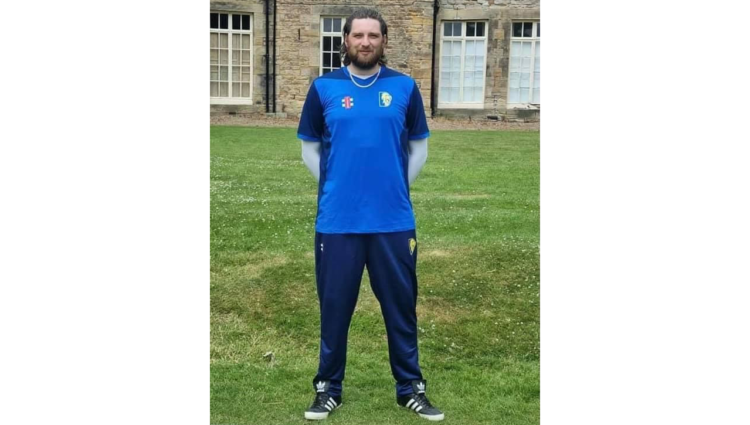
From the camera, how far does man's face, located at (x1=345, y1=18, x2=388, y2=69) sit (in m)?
4.46

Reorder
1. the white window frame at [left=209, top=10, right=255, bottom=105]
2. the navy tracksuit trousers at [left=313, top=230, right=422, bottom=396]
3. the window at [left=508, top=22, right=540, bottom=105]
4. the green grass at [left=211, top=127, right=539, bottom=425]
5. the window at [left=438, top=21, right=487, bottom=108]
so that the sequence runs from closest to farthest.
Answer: the navy tracksuit trousers at [left=313, top=230, right=422, bottom=396] → the green grass at [left=211, top=127, right=539, bottom=425] → the white window frame at [left=209, top=10, right=255, bottom=105] → the window at [left=508, top=22, right=540, bottom=105] → the window at [left=438, top=21, right=487, bottom=108]

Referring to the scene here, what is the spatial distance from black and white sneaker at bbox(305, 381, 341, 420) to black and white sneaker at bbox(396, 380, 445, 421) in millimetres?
385

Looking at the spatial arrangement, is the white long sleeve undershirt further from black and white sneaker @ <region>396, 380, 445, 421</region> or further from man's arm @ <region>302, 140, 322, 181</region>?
black and white sneaker @ <region>396, 380, 445, 421</region>

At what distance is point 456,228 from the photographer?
612 cm

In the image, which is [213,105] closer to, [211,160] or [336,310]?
[211,160]

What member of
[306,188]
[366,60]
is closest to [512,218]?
[306,188]

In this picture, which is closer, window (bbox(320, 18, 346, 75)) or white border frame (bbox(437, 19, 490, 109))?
window (bbox(320, 18, 346, 75))

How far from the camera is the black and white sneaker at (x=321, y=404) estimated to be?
477 centimetres

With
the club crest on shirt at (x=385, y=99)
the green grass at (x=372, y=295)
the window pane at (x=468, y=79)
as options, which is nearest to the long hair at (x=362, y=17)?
the club crest on shirt at (x=385, y=99)

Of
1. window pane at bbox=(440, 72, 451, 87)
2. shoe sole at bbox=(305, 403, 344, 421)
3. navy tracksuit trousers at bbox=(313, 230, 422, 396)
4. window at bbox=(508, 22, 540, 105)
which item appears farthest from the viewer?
window pane at bbox=(440, 72, 451, 87)

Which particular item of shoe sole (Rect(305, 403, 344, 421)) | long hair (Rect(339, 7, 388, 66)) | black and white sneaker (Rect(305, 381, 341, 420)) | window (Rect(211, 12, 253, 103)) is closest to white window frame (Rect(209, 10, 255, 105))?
window (Rect(211, 12, 253, 103))

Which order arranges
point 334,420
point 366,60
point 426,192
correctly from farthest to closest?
point 426,192 < point 334,420 < point 366,60

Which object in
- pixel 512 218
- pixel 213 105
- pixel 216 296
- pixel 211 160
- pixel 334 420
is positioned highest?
pixel 213 105
